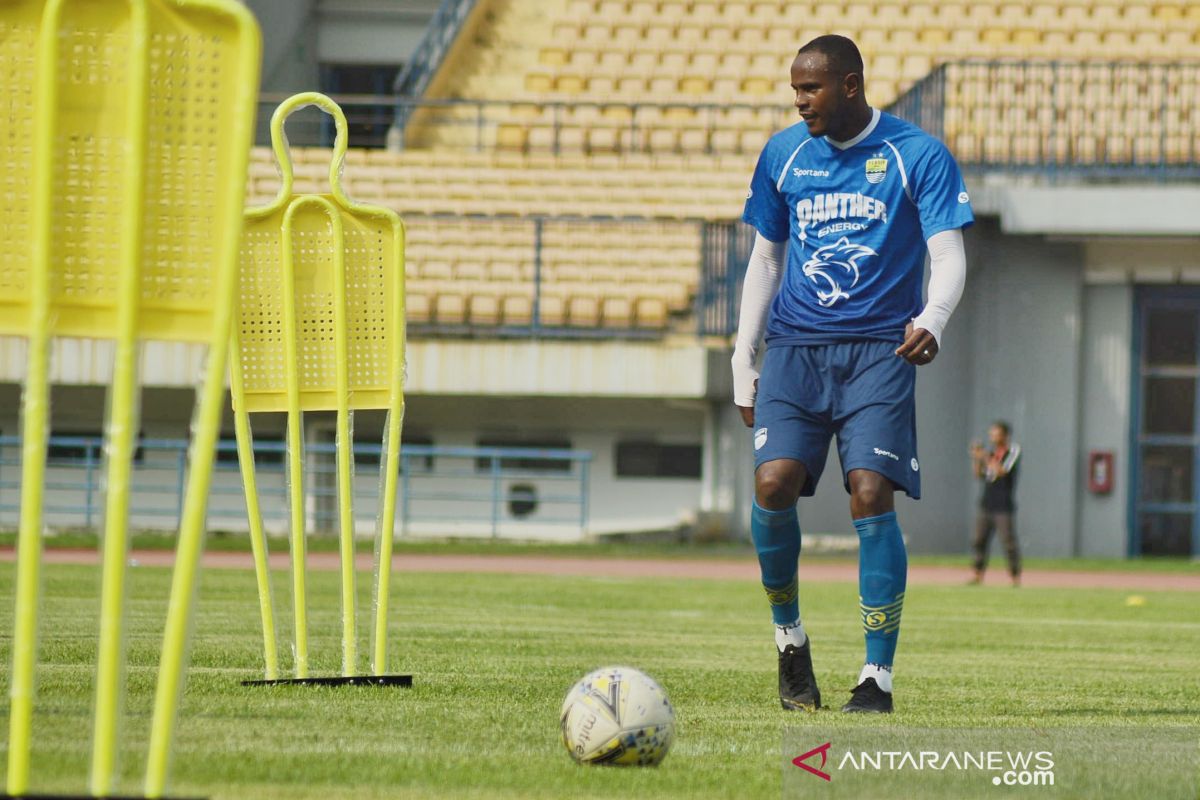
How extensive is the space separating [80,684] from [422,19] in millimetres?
29598

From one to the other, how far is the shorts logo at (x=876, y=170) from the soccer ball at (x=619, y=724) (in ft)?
7.42

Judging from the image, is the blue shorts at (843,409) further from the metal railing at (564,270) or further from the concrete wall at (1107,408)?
the concrete wall at (1107,408)

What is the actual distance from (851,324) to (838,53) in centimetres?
93

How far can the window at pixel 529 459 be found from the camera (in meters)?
26.0

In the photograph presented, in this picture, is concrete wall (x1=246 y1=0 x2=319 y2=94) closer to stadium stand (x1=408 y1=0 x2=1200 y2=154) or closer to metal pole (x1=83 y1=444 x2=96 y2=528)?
stadium stand (x1=408 y1=0 x2=1200 y2=154)

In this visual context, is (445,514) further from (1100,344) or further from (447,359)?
(1100,344)

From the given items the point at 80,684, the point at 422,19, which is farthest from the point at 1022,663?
the point at 422,19

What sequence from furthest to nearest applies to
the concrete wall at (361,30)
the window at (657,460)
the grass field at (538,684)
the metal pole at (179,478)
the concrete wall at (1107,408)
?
the concrete wall at (361,30) < the window at (657,460) < the concrete wall at (1107,408) < the metal pole at (179,478) < the grass field at (538,684)

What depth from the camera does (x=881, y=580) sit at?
6672mm

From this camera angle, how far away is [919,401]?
25344 mm

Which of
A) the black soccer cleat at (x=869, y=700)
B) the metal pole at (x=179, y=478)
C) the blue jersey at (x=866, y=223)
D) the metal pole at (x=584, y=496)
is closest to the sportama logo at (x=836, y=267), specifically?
the blue jersey at (x=866, y=223)

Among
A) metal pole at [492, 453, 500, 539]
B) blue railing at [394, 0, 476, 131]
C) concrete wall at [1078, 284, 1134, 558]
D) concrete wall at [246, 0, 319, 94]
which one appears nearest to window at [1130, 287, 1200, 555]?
concrete wall at [1078, 284, 1134, 558]

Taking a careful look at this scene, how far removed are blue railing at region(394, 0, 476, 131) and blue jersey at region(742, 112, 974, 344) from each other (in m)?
22.8

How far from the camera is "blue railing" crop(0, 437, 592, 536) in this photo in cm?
2509
